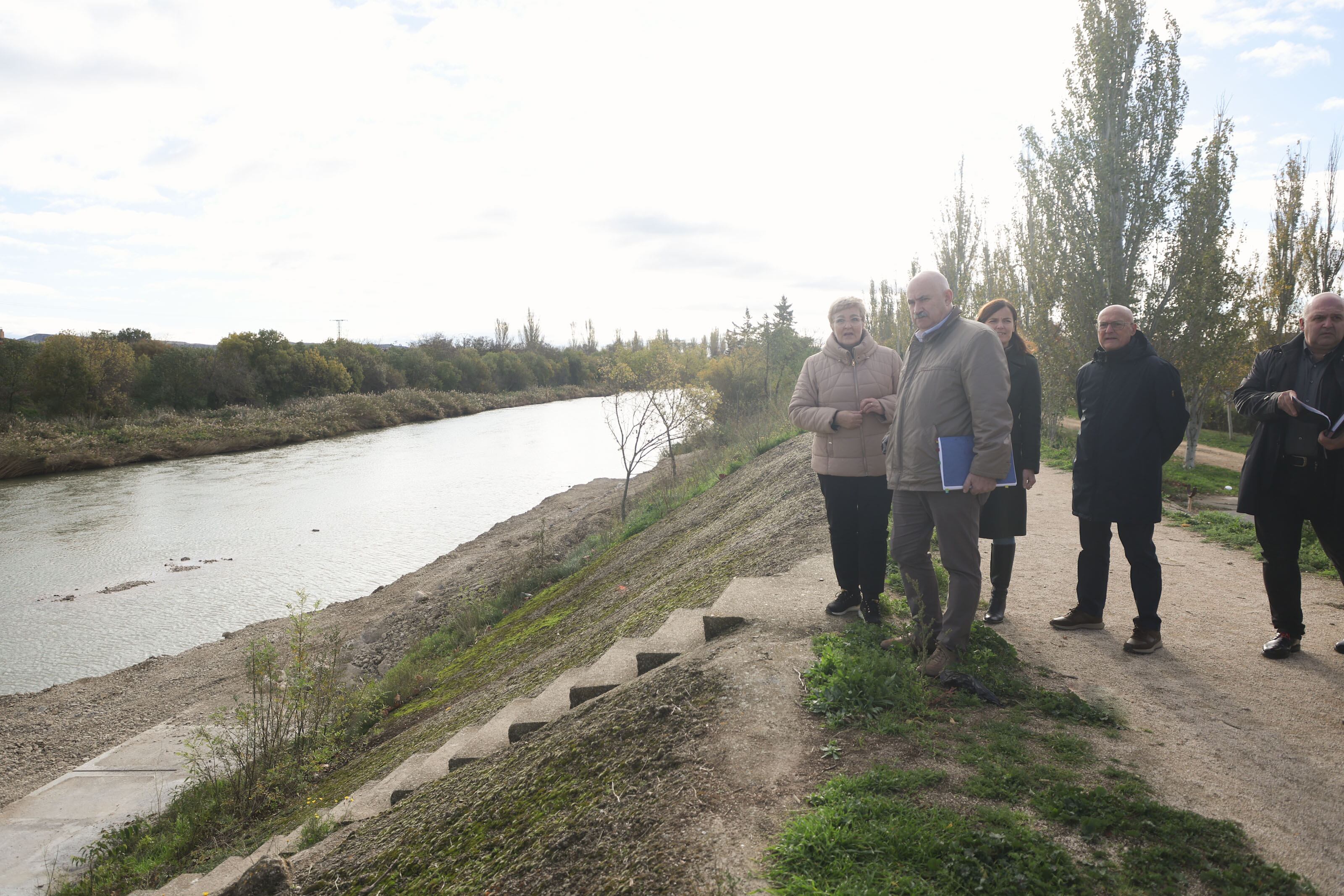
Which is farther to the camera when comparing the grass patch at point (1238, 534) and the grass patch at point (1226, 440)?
the grass patch at point (1226, 440)

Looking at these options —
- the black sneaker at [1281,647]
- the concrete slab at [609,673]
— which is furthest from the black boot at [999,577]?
the concrete slab at [609,673]

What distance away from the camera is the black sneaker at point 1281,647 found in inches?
168

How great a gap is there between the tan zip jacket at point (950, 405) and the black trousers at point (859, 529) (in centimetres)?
56

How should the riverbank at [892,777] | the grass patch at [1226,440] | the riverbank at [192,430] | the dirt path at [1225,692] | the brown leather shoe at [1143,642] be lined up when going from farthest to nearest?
the riverbank at [192,430]
the grass patch at [1226,440]
the brown leather shoe at [1143,642]
the dirt path at [1225,692]
the riverbank at [892,777]

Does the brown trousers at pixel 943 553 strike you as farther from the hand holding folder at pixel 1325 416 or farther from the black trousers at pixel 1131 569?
the hand holding folder at pixel 1325 416

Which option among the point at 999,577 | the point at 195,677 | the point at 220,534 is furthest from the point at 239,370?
the point at 999,577

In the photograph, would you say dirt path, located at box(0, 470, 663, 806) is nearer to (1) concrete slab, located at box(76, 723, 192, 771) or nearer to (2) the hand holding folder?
(1) concrete slab, located at box(76, 723, 192, 771)

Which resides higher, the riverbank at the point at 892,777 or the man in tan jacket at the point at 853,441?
the man in tan jacket at the point at 853,441

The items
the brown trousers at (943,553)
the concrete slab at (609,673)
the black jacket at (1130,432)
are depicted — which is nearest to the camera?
the brown trousers at (943,553)

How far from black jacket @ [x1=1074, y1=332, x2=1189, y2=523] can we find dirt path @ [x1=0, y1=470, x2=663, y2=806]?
8932mm

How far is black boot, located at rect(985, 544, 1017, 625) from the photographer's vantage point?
4785 mm

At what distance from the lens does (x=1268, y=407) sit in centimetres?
421

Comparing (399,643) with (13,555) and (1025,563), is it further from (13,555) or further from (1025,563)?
(13,555)

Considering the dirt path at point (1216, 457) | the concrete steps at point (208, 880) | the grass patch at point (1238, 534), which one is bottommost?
the concrete steps at point (208, 880)
